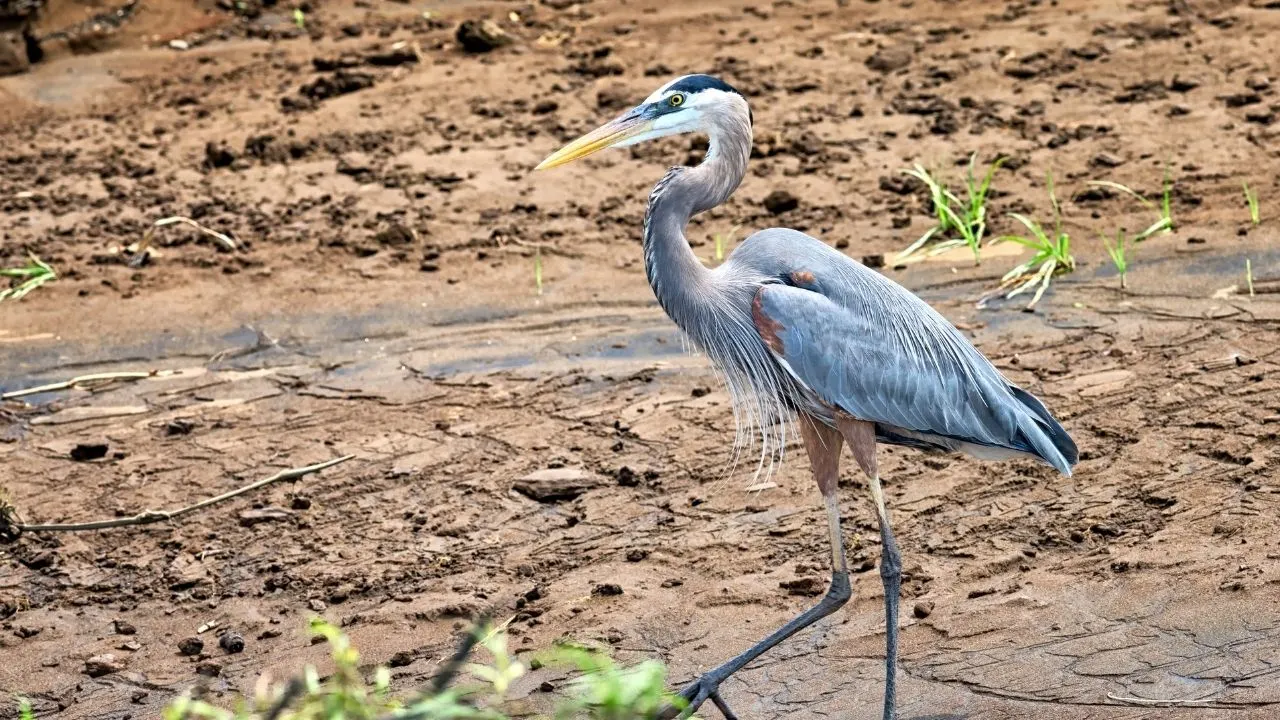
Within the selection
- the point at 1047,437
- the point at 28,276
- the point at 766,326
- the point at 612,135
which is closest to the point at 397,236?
the point at 28,276

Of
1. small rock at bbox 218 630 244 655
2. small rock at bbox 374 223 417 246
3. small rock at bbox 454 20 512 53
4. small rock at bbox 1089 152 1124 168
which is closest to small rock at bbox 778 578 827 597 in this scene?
small rock at bbox 218 630 244 655

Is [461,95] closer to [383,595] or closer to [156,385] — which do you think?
[156,385]

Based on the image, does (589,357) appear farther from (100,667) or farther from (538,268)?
(100,667)

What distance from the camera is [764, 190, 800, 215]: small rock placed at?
840 centimetres

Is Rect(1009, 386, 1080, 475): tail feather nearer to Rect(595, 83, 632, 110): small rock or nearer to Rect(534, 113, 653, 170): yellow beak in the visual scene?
Rect(534, 113, 653, 170): yellow beak

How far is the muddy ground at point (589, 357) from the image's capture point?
521 centimetres

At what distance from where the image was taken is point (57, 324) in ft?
26.6

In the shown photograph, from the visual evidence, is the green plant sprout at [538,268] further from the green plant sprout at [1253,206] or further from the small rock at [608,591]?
the green plant sprout at [1253,206]

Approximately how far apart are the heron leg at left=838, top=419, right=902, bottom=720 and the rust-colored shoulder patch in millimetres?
328

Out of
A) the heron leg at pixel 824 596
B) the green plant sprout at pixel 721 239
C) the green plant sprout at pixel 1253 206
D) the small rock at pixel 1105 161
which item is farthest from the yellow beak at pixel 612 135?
the small rock at pixel 1105 161

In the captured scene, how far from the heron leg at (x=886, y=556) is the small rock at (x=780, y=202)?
3403 mm

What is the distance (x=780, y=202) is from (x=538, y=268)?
53.9 inches

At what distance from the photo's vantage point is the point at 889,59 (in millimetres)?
10023

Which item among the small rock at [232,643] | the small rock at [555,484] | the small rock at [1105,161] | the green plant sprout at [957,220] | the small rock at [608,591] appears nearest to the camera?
the small rock at [232,643]
